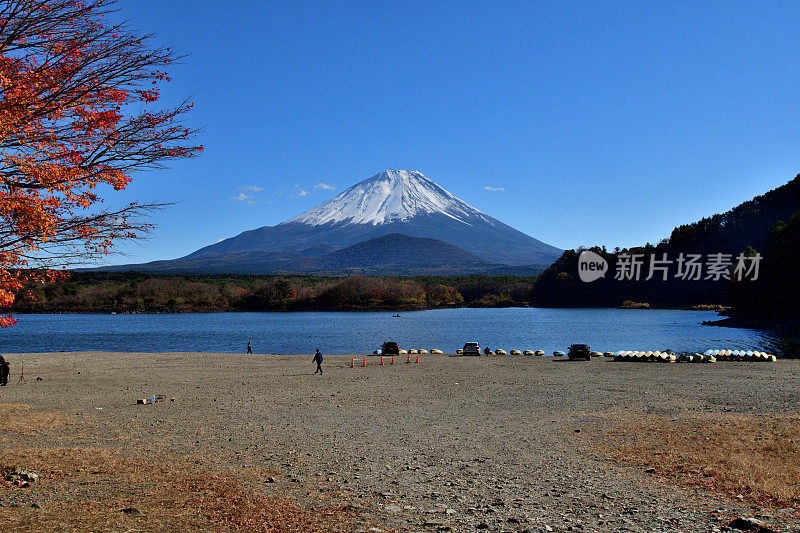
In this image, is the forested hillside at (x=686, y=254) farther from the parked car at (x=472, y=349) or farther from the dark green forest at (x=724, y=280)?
the parked car at (x=472, y=349)

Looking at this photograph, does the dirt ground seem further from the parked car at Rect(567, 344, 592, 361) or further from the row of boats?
the parked car at Rect(567, 344, 592, 361)

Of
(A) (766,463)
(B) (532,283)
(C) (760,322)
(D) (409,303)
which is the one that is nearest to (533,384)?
(A) (766,463)

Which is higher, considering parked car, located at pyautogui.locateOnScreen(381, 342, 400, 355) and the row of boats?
the row of boats

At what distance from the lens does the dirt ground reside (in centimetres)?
743

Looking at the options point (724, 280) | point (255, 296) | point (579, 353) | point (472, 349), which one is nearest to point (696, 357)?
point (579, 353)

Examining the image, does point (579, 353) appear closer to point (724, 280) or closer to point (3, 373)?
point (3, 373)

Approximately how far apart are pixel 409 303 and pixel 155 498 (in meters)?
143

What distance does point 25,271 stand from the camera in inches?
349

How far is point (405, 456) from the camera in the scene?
11203 mm

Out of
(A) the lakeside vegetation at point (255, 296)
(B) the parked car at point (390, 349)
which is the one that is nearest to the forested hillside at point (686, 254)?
(A) the lakeside vegetation at point (255, 296)

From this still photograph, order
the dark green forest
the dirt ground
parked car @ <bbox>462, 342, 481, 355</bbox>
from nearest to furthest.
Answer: the dirt ground
parked car @ <bbox>462, 342, 481, 355</bbox>
the dark green forest

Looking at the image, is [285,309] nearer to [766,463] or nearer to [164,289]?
[164,289]

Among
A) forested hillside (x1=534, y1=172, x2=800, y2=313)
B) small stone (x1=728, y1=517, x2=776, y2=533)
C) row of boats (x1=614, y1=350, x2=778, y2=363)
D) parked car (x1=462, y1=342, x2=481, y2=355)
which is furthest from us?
forested hillside (x1=534, y1=172, x2=800, y2=313)

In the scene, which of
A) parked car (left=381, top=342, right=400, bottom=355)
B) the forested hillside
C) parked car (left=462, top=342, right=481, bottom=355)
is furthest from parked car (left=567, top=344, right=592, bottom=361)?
the forested hillside
